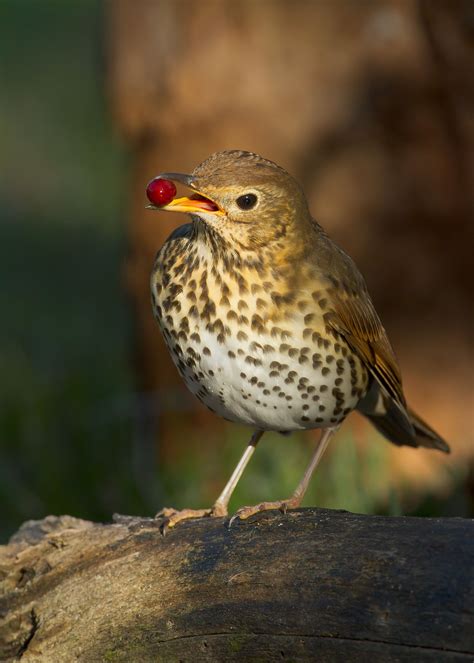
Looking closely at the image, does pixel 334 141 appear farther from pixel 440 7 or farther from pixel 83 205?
pixel 83 205

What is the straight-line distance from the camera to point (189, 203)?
416 cm

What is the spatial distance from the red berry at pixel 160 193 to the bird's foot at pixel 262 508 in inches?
41.0

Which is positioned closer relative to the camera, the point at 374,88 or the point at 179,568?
the point at 179,568

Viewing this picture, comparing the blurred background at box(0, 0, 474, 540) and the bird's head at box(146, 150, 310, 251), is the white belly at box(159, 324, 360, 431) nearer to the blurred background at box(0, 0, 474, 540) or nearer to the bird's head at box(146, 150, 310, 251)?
the bird's head at box(146, 150, 310, 251)

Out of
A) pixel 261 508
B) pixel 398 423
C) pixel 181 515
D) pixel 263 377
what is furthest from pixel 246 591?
pixel 398 423

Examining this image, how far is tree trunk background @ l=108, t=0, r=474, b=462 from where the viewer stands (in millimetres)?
7191

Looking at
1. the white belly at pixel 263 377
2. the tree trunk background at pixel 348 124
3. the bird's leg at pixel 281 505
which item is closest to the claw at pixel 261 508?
the bird's leg at pixel 281 505

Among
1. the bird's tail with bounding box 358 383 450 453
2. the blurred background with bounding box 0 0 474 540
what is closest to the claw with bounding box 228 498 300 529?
the bird's tail with bounding box 358 383 450 453

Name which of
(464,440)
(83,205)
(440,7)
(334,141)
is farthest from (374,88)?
(83,205)

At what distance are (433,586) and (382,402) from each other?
173 cm

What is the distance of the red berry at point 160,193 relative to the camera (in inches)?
161

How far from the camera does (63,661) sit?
13.1ft

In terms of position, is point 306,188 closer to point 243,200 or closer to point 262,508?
point 243,200

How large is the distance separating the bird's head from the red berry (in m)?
0.02
